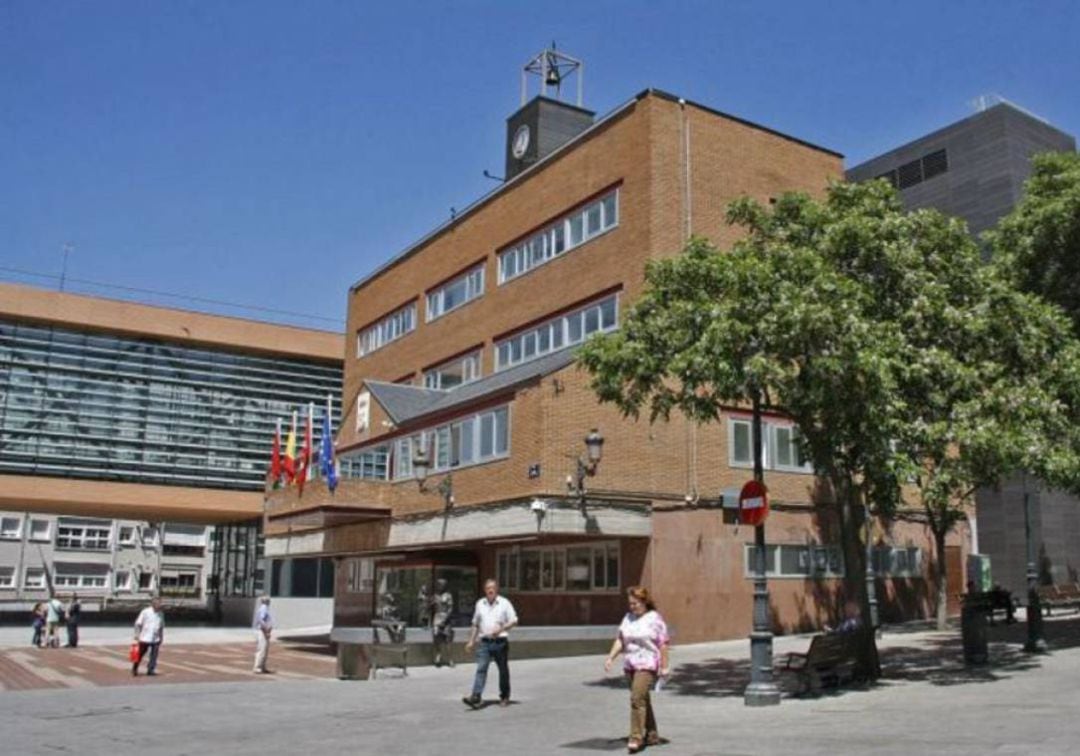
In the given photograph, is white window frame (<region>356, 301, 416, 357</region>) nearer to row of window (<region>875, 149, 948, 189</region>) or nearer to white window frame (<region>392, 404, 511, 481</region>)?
white window frame (<region>392, 404, 511, 481</region>)

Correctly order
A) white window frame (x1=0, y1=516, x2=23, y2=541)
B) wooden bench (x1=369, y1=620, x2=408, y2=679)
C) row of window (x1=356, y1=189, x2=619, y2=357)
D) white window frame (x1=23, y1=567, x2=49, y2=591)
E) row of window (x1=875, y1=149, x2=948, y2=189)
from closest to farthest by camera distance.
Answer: wooden bench (x1=369, y1=620, x2=408, y2=679)
row of window (x1=356, y1=189, x2=619, y2=357)
row of window (x1=875, y1=149, x2=948, y2=189)
white window frame (x1=0, y1=516, x2=23, y2=541)
white window frame (x1=23, y1=567, x2=49, y2=591)

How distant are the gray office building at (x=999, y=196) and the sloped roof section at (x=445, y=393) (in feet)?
52.8

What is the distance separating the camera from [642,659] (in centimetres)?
1095

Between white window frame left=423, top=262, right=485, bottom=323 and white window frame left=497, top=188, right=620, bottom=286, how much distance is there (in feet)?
4.95

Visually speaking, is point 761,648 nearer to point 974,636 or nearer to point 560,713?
point 560,713

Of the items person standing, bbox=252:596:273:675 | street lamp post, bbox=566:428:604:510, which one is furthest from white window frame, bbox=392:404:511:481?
person standing, bbox=252:596:273:675

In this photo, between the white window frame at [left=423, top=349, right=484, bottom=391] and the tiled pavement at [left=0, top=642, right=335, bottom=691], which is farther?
the white window frame at [left=423, top=349, right=484, bottom=391]

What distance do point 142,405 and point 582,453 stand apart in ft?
96.7

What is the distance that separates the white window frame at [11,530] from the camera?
80312mm

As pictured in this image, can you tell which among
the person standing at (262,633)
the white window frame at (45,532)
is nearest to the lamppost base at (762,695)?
the person standing at (262,633)

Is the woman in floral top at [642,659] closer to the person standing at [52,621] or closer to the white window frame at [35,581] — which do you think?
the person standing at [52,621]

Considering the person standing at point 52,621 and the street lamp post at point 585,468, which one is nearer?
the street lamp post at point 585,468

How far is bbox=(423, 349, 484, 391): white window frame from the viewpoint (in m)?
35.2

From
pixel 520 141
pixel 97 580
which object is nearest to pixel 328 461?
pixel 520 141
